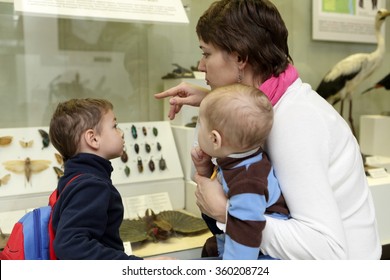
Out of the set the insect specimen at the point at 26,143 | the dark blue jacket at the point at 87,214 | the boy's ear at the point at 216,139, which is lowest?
the insect specimen at the point at 26,143

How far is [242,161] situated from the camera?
3.81 ft

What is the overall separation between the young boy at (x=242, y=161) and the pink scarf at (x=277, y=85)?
113mm

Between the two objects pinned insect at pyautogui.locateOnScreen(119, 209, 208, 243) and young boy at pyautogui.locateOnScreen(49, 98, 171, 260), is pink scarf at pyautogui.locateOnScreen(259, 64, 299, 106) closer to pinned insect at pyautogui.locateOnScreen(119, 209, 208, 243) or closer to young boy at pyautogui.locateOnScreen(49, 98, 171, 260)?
young boy at pyautogui.locateOnScreen(49, 98, 171, 260)

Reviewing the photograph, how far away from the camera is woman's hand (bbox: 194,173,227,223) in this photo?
3.91 ft

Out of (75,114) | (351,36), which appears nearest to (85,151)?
(75,114)

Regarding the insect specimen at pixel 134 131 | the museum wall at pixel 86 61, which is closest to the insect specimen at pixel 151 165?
the insect specimen at pixel 134 131

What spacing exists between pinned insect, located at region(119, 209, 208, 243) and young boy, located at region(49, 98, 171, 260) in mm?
817

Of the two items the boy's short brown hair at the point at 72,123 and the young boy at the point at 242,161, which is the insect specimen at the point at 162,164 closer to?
the boy's short brown hair at the point at 72,123

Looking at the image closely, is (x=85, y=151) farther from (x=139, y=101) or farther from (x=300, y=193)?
(x=139, y=101)

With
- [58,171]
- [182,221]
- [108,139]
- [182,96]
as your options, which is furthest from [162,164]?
[108,139]

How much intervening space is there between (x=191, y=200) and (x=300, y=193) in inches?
60.4

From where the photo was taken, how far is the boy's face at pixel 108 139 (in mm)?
1405

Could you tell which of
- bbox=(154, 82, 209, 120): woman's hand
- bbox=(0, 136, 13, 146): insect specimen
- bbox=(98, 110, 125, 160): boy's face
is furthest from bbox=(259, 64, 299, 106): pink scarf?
bbox=(0, 136, 13, 146): insect specimen
